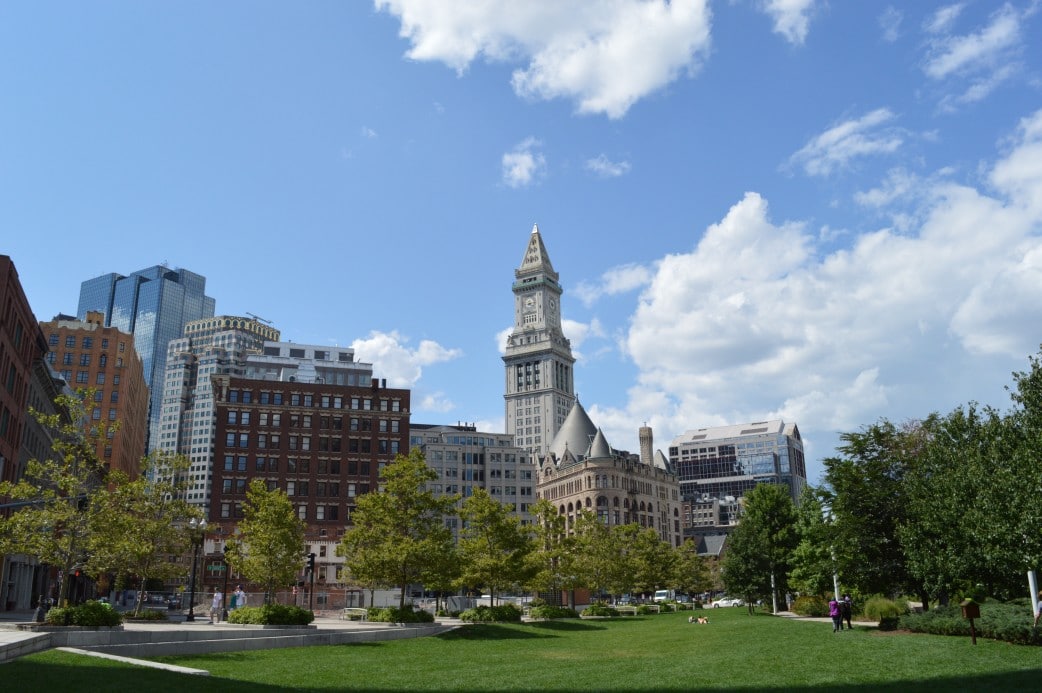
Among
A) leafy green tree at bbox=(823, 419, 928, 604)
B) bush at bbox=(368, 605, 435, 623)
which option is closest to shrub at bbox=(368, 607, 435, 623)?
bush at bbox=(368, 605, 435, 623)

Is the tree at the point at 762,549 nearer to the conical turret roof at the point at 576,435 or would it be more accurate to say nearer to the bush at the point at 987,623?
the bush at the point at 987,623

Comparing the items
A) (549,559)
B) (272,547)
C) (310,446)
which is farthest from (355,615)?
(310,446)

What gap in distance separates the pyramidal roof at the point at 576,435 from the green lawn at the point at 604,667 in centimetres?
13856

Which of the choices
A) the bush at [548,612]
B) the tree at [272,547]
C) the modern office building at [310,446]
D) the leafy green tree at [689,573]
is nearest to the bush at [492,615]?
the bush at [548,612]

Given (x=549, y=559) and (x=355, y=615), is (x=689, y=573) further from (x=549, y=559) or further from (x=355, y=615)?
(x=355, y=615)

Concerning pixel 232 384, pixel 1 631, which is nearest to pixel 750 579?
pixel 1 631

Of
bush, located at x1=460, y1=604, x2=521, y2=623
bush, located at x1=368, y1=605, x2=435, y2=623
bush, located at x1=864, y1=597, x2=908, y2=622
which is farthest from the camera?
bush, located at x1=460, y1=604, x2=521, y2=623

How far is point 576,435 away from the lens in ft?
592

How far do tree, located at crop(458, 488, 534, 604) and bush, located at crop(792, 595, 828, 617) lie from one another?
2099 centimetres

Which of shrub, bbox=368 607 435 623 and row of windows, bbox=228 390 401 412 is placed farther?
row of windows, bbox=228 390 401 412

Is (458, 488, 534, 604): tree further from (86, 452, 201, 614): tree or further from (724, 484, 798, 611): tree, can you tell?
(724, 484, 798, 611): tree

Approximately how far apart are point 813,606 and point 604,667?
37.9m

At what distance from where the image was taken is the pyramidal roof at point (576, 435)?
178m

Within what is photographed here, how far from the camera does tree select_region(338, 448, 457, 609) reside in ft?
154
